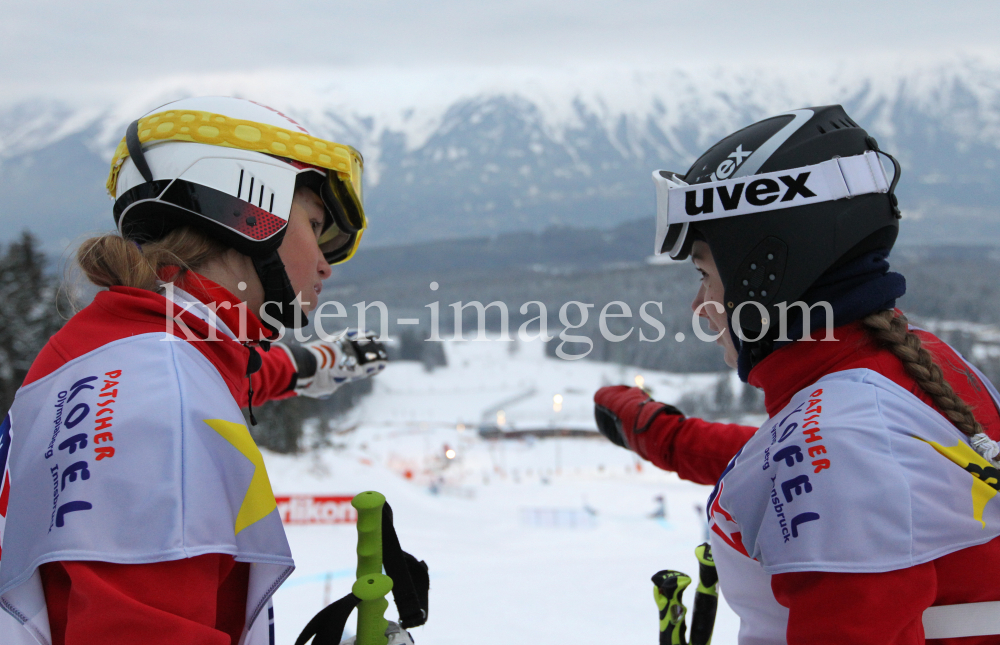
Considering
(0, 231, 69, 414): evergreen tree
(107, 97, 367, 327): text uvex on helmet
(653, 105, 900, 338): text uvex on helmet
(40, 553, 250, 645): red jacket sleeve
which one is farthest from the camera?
(0, 231, 69, 414): evergreen tree

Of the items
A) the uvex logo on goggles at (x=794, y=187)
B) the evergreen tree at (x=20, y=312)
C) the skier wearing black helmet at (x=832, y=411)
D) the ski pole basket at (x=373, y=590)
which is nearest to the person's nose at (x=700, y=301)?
the skier wearing black helmet at (x=832, y=411)

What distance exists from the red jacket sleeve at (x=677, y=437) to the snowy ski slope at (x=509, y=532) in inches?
82.9

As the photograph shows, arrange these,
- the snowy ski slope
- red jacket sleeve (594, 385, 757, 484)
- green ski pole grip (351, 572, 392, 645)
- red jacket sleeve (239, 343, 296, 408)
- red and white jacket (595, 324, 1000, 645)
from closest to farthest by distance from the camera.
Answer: red and white jacket (595, 324, 1000, 645)
green ski pole grip (351, 572, 392, 645)
red jacket sleeve (594, 385, 757, 484)
red jacket sleeve (239, 343, 296, 408)
the snowy ski slope

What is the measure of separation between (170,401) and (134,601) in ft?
1.44

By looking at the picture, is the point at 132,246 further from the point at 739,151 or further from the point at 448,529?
the point at 448,529

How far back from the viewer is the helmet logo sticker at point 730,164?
1.99m

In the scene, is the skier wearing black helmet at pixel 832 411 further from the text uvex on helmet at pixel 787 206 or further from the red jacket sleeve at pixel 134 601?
the red jacket sleeve at pixel 134 601

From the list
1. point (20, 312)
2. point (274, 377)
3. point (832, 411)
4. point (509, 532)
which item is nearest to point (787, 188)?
point (832, 411)

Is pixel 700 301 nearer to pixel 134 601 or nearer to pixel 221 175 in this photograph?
pixel 221 175

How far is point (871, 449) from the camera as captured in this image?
4.55ft

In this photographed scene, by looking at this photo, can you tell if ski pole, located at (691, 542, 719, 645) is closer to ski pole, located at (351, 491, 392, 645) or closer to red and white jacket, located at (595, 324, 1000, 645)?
red and white jacket, located at (595, 324, 1000, 645)

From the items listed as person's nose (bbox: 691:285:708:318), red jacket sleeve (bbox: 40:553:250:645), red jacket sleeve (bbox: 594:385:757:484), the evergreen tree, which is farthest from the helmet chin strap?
the evergreen tree

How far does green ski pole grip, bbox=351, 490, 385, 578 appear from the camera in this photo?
1688mm

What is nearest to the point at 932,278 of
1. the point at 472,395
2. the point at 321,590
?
the point at 472,395
